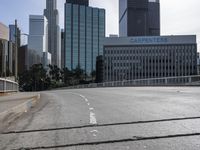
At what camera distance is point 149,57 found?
188250mm

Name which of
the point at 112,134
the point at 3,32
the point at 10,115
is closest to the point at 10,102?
the point at 10,115

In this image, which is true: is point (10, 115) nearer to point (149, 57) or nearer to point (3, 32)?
point (3, 32)

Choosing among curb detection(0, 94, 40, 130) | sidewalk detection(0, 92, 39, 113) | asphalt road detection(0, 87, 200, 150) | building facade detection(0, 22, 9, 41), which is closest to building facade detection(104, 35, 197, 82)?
building facade detection(0, 22, 9, 41)

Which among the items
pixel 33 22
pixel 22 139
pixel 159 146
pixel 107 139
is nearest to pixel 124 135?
pixel 107 139

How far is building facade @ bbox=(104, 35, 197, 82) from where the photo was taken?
608ft

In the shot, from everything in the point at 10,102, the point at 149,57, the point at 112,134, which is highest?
the point at 149,57

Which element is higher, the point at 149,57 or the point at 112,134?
the point at 149,57

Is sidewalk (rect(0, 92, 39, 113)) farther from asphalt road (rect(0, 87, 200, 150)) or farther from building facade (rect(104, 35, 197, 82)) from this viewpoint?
building facade (rect(104, 35, 197, 82))

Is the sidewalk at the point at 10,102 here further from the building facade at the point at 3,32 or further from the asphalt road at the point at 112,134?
the building facade at the point at 3,32

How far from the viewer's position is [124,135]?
838 cm

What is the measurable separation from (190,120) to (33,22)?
76494 mm

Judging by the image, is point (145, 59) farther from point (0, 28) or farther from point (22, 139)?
point (22, 139)

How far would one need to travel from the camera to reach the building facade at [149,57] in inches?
7298

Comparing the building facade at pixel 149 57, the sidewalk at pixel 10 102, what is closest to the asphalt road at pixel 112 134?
the sidewalk at pixel 10 102
